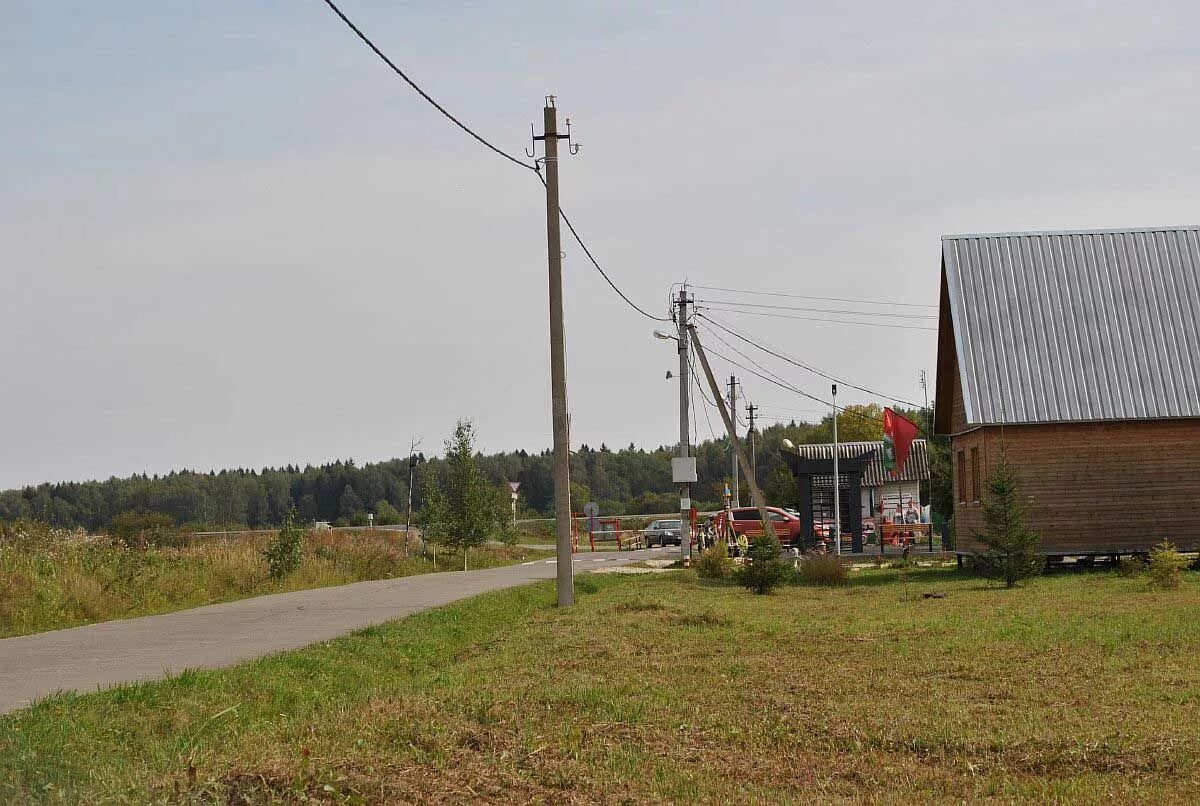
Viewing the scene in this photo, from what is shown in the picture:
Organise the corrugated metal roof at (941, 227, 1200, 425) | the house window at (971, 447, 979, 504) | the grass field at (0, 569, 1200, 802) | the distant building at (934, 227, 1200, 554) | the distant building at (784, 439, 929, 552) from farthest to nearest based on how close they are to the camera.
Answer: the distant building at (784, 439, 929, 552) < the house window at (971, 447, 979, 504) < the corrugated metal roof at (941, 227, 1200, 425) < the distant building at (934, 227, 1200, 554) < the grass field at (0, 569, 1200, 802)

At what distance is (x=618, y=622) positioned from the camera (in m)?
16.5

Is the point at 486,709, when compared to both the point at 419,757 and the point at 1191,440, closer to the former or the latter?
the point at 419,757

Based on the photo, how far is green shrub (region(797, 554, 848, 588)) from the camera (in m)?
26.9

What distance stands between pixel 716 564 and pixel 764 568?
5.18 metres

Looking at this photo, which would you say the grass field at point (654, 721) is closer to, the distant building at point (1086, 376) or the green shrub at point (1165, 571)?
the green shrub at point (1165, 571)

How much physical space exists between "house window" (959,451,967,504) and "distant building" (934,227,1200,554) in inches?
31.7

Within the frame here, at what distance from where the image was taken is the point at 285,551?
87.7ft

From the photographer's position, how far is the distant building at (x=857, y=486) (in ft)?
124

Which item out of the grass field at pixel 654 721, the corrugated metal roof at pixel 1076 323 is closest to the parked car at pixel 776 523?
the corrugated metal roof at pixel 1076 323

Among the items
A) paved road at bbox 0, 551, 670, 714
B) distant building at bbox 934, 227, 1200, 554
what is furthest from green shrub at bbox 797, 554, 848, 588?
paved road at bbox 0, 551, 670, 714

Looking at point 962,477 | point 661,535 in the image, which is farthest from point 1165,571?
point 661,535

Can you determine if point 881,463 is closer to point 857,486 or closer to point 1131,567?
point 857,486

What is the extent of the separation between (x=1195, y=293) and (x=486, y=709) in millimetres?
26775

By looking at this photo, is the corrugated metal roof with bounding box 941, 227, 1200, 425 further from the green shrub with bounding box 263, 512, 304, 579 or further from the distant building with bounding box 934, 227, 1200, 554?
the green shrub with bounding box 263, 512, 304, 579
